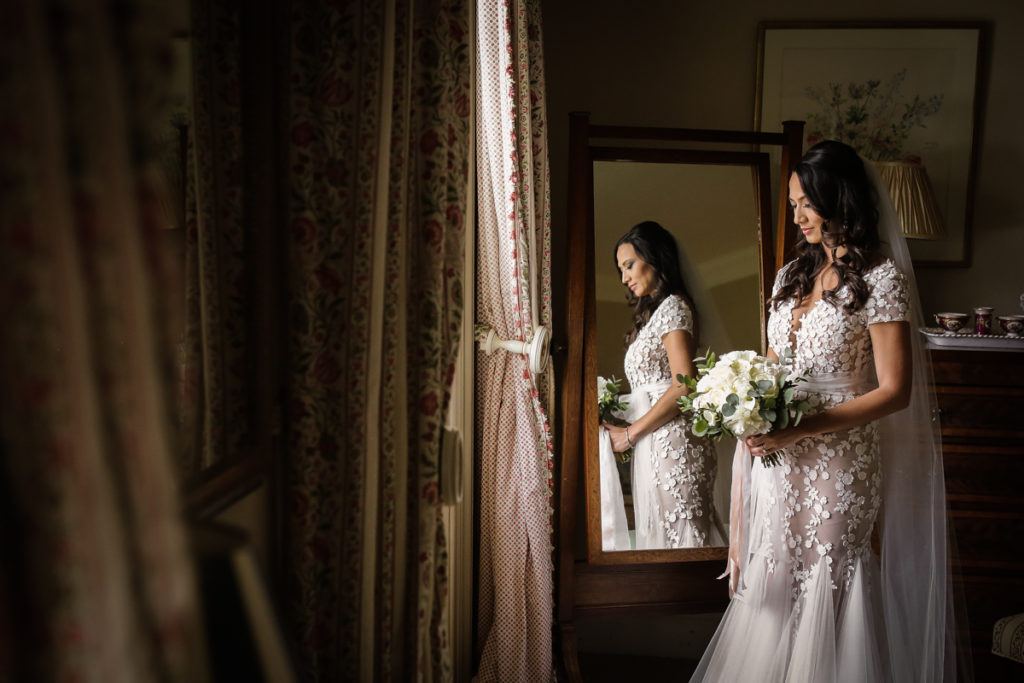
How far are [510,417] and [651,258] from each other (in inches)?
31.2

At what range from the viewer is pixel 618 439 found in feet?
8.26

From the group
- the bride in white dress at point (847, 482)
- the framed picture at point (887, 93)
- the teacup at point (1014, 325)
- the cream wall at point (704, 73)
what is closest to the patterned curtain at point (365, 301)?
the bride in white dress at point (847, 482)

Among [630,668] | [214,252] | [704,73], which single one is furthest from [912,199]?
[214,252]

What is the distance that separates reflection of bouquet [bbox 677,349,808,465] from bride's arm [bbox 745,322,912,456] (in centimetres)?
6

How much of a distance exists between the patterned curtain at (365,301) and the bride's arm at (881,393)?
128 centimetres

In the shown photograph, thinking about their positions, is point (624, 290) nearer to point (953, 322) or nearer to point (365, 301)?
point (953, 322)

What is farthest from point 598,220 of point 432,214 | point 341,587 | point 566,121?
point 341,587

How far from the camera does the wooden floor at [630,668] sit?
2787 mm

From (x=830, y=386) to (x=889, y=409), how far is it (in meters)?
0.16

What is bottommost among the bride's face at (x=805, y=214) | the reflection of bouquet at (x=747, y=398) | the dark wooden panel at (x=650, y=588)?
the dark wooden panel at (x=650, y=588)

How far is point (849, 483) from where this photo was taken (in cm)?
202

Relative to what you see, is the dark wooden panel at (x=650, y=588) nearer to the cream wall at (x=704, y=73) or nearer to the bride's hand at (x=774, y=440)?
the bride's hand at (x=774, y=440)

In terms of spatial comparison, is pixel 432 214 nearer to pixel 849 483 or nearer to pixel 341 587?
pixel 341 587

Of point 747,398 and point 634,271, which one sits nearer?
point 747,398
